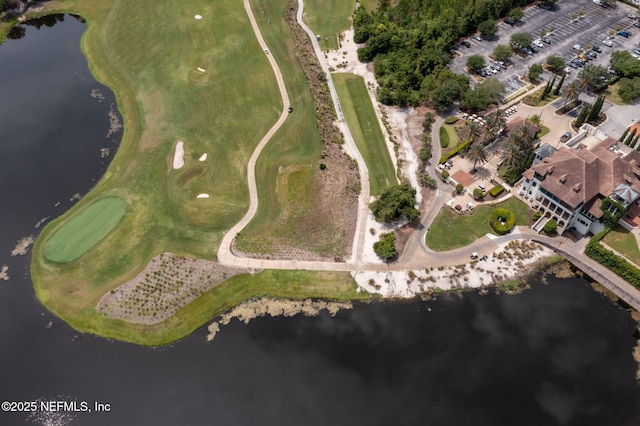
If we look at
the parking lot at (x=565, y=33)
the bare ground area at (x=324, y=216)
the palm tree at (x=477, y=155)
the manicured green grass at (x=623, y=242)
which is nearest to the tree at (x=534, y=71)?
the parking lot at (x=565, y=33)

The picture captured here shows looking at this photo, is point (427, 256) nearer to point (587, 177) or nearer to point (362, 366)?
point (362, 366)

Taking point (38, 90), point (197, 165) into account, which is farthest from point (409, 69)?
point (38, 90)

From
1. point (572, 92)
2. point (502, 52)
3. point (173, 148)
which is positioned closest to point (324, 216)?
point (173, 148)

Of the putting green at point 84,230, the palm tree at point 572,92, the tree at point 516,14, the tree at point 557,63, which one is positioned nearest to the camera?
the putting green at point 84,230

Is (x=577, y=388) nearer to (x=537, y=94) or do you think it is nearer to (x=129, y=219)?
(x=537, y=94)

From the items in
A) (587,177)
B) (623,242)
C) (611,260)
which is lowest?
(623,242)

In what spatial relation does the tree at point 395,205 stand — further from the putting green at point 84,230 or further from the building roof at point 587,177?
the putting green at point 84,230

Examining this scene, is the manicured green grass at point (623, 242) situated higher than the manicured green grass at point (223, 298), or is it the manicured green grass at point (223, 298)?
the manicured green grass at point (223, 298)
